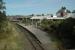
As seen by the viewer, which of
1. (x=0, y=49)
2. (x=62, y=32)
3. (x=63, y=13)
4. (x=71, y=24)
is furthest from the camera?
(x=63, y=13)

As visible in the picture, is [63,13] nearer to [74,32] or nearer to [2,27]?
[2,27]

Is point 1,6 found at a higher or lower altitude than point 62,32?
higher

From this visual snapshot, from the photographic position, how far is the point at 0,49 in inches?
744

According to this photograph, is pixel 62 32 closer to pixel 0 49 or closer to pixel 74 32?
pixel 74 32

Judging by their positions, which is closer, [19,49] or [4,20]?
[19,49]

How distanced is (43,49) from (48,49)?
0.41 meters

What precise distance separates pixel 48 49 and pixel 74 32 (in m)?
7.92

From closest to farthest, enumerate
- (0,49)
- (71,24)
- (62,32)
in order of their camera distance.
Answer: (0,49) < (71,24) < (62,32)

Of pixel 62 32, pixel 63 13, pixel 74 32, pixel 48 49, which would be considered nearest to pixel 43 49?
pixel 48 49

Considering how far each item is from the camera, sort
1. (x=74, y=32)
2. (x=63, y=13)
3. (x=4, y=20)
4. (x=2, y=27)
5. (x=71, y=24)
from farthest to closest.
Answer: (x=63, y=13) < (x=4, y=20) < (x=2, y=27) < (x=71, y=24) < (x=74, y=32)

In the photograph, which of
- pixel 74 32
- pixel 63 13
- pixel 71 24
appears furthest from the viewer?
pixel 63 13

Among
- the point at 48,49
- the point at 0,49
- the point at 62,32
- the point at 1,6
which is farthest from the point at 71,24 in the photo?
the point at 1,6

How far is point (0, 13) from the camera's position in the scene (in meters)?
42.3

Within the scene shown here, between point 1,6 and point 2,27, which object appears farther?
point 1,6
